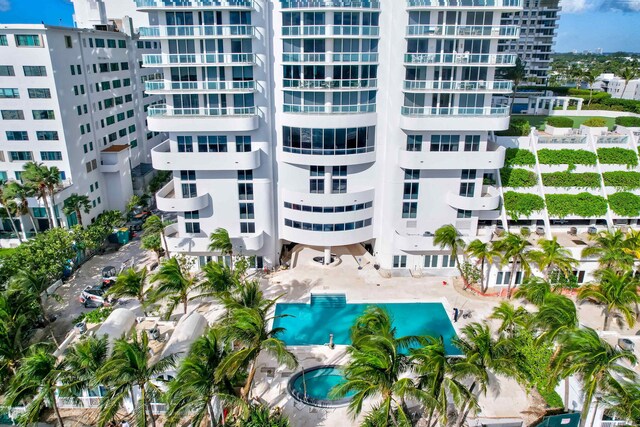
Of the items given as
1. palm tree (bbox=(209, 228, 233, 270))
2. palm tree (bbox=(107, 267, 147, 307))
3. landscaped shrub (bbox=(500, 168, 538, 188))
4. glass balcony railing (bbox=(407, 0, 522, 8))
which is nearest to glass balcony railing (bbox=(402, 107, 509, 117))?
glass balcony railing (bbox=(407, 0, 522, 8))

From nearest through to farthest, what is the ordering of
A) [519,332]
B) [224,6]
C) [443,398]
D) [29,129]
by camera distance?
[443,398], [519,332], [224,6], [29,129]

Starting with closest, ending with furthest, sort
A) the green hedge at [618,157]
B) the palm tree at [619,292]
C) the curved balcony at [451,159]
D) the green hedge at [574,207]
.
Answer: the palm tree at [619,292]
the curved balcony at [451,159]
the green hedge at [574,207]
the green hedge at [618,157]

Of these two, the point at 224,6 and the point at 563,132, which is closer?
the point at 224,6

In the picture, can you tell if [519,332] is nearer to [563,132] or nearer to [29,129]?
[563,132]

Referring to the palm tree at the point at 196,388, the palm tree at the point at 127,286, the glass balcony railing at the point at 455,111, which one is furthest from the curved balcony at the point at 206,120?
the palm tree at the point at 196,388

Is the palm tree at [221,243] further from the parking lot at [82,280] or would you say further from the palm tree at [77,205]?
the palm tree at [77,205]

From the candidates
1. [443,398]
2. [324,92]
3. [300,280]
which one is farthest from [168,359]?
[324,92]
